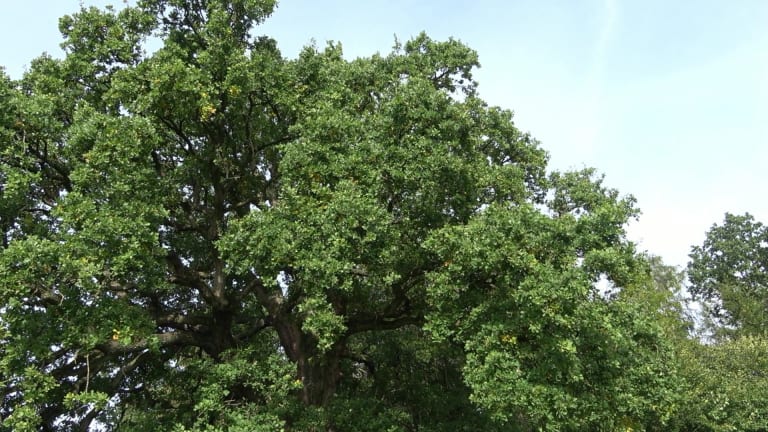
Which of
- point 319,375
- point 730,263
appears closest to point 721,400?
point 319,375

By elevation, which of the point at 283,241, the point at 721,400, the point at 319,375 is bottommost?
the point at 721,400

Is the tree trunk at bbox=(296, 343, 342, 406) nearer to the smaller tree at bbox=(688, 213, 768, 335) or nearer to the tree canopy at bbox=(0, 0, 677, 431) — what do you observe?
the tree canopy at bbox=(0, 0, 677, 431)

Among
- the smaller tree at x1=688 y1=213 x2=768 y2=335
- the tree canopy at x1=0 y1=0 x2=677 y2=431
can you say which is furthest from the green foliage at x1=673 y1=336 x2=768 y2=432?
the smaller tree at x1=688 y1=213 x2=768 y2=335

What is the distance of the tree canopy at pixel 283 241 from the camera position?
8.84 meters

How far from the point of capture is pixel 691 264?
45094 millimetres

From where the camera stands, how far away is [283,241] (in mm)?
9453

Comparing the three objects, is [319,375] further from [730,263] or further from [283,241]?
[730,263]

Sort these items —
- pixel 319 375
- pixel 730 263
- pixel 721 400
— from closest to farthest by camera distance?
pixel 319 375 < pixel 721 400 < pixel 730 263

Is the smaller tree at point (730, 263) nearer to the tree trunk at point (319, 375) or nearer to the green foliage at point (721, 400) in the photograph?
the green foliage at point (721, 400)

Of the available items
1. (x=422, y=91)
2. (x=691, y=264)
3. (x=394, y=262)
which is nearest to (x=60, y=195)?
(x=394, y=262)

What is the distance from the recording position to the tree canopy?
8.84 meters

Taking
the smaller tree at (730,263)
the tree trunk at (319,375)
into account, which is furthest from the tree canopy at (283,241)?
the smaller tree at (730,263)

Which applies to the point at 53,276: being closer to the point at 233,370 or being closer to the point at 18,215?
the point at 18,215

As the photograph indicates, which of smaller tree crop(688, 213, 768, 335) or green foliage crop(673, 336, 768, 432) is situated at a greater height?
smaller tree crop(688, 213, 768, 335)
